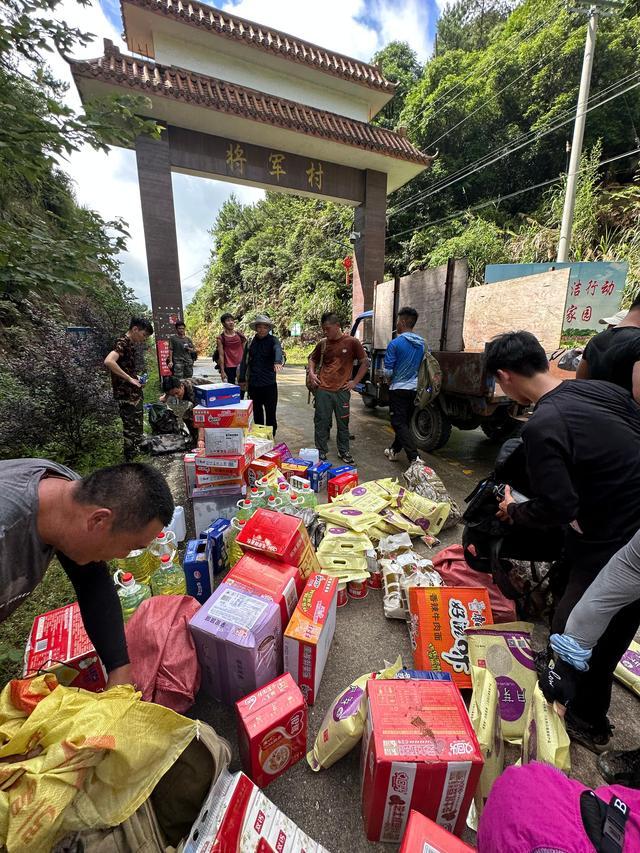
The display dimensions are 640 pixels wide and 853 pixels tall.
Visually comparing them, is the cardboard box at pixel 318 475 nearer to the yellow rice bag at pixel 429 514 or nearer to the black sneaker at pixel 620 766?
the yellow rice bag at pixel 429 514

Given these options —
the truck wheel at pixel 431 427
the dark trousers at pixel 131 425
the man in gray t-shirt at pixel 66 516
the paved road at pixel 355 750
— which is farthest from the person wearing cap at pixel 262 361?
the man in gray t-shirt at pixel 66 516

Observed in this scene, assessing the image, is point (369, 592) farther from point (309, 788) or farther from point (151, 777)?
point (151, 777)

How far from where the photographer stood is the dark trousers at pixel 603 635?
4.58ft

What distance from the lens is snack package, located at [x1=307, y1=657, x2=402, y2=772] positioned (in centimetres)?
135

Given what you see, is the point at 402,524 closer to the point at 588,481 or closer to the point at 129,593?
the point at 588,481

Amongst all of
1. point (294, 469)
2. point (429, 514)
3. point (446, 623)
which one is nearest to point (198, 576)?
point (446, 623)

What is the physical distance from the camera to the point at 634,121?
1427 cm

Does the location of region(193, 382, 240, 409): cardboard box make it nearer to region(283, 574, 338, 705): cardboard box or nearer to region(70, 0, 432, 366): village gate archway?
region(283, 574, 338, 705): cardboard box

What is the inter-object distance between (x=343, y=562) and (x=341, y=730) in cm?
113

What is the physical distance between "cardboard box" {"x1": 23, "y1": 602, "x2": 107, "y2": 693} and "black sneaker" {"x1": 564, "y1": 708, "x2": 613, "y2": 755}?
6.69ft

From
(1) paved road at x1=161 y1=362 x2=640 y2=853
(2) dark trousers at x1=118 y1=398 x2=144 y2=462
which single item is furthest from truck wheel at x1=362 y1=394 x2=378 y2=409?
(2) dark trousers at x1=118 y1=398 x2=144 y2=462

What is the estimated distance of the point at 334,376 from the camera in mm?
4363

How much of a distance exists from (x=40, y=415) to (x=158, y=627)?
3.65 meters

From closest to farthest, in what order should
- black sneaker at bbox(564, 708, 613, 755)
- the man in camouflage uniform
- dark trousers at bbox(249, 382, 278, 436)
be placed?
black sneaker at bbox(564, 708, 613, 755)
the man in camouflage uniform
dark trousers at bbox(249, 382, 278, 436)
